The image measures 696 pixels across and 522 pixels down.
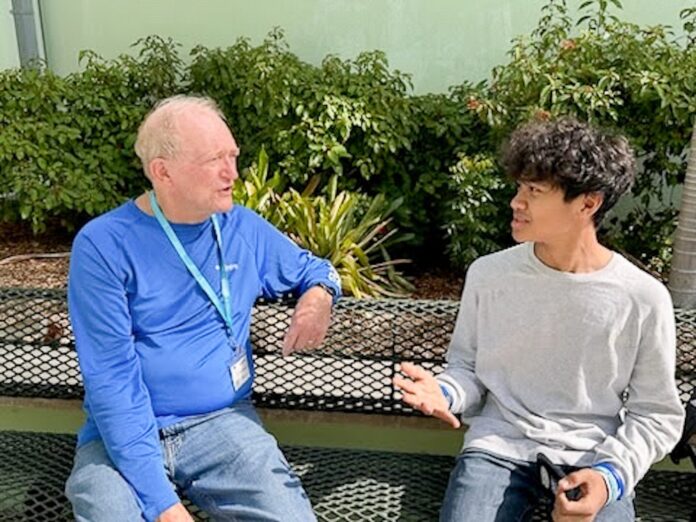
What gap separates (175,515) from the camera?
6.55 ft

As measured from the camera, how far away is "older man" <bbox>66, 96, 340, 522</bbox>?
2.05 metres

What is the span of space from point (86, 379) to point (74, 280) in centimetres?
26

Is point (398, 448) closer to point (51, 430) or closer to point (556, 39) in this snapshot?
point (51, 430)

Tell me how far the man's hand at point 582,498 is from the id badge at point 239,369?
0.94 m

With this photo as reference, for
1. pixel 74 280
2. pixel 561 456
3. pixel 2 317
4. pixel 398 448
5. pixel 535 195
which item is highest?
pixel 535 195

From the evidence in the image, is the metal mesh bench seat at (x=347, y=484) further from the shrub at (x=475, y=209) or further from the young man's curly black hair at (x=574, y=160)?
the shrub at (x=475, y=209)

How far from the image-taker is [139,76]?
16.6 ft

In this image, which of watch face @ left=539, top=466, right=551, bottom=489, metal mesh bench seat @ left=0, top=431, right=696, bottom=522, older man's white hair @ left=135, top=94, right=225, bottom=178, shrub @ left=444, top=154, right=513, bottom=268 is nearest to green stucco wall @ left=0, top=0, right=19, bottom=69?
shrub @ left=444, top=154, right=513, bottom=268

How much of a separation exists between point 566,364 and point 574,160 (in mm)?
542

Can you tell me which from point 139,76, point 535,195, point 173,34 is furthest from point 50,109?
point 535,195

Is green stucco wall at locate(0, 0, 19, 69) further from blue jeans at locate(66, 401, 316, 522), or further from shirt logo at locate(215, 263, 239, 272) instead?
blue jeans at locate(66, 401, 316, 522)

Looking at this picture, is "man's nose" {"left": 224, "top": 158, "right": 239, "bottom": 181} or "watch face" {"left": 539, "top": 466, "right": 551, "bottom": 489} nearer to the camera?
"watch face" {"left": 539, "top": 466, "right": 551, "bottom": 489}

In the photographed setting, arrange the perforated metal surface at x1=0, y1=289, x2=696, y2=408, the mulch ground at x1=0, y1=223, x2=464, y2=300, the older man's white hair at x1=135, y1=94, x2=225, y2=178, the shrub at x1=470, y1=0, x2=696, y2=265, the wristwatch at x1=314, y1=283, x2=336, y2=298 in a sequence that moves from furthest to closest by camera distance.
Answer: the mulch ground at x1=0, y1=223, x2=464, y2=300 → the shrub at x1=470, y1=0, x2=696, y2=265 → the perforated metal surface at x1=0, y1=289, x2=696, y2=408 → the wristwatch at x1=314, y1=283, x2=336, y2=298 → the older man's white hair at x1=135, y1=94, x2=225, y2=178

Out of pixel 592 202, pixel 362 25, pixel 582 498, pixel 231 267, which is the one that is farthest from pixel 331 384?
pixel 362 25
